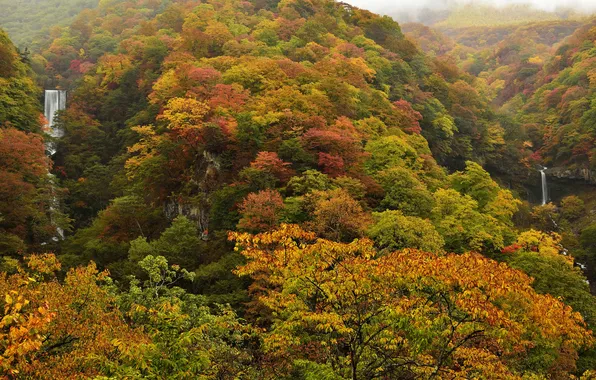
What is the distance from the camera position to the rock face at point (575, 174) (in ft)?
141

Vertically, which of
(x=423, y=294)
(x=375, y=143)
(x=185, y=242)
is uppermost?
(x=423, y=294)

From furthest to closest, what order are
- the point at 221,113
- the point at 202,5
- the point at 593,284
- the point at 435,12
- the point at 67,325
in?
the point at 435,12 → the point at 202,5 → the point at 593,284 → the point at 221,113 → the point at 67,325

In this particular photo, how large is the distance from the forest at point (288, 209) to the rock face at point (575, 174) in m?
0.21

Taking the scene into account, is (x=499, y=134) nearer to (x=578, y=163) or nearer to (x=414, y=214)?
(x=578, y=163)

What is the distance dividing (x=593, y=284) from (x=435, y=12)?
195548mm

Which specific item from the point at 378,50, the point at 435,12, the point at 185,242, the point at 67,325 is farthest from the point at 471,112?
the point at 435,12

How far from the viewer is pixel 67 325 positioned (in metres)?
8.95

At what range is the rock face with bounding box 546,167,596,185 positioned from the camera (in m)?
43.1

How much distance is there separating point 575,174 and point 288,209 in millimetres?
38693

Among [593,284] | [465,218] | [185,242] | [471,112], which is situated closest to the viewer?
[185,242]

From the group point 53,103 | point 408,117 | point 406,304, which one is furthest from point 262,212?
point 53,103

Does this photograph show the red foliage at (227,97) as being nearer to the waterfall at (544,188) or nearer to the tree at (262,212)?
the tree at (262,212)

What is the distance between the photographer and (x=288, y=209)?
18359 mm

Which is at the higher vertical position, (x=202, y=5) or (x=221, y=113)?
(x=202, y=5)
